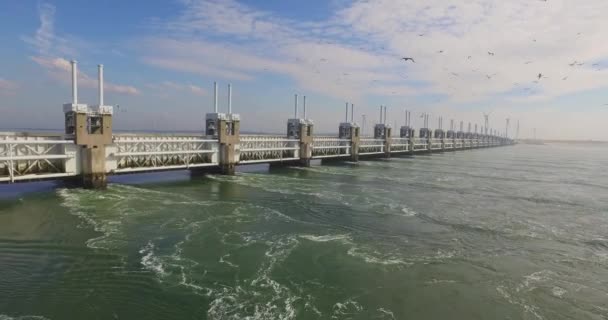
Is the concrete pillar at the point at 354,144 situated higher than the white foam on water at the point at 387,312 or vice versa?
the concrete pillar at the point at 354,144

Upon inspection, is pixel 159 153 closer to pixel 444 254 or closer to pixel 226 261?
pixel 226 261

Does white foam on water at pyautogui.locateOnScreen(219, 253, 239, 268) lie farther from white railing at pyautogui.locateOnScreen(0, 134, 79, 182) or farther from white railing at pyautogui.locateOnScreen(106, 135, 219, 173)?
white railing at pyautogui.locateOnScreen(106, 135, 219, 173)

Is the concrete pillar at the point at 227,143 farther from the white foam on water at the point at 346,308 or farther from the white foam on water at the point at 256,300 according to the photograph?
the white foam on water at the point at 346,308

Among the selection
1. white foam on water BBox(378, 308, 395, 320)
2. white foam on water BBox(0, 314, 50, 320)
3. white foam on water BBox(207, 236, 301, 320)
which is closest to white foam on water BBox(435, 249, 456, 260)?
A: white foam on water BBox(378, 308, 395, 320)

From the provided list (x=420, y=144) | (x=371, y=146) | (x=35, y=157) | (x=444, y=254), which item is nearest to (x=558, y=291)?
(x=444, y=254)

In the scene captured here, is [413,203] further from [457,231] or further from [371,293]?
[371,293]

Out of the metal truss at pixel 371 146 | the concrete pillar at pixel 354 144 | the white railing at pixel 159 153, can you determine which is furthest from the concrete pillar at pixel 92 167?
the metal truss at pixel 371 146
